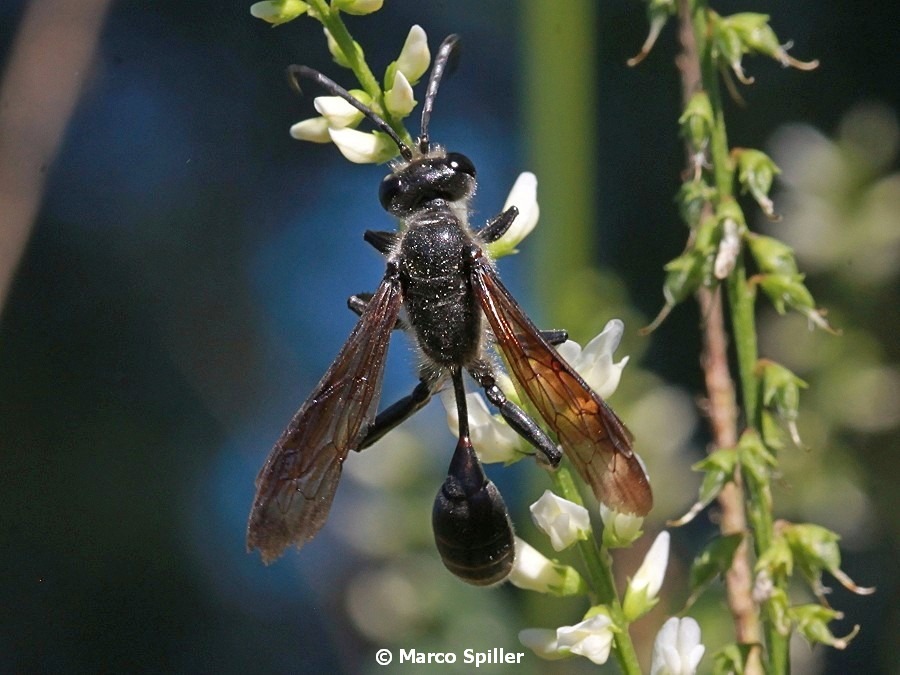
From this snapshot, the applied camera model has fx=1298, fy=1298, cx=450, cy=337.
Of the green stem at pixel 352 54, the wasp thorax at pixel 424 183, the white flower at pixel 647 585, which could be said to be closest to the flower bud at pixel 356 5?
the green stem at pixel 352 54

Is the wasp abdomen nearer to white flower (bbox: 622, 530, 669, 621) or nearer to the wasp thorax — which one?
white flower (bbox: 622, 530, 669, 621)

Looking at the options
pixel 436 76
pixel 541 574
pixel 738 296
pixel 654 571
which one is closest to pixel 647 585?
pixel 654 571

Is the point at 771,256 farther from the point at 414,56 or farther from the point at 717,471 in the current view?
the point at 414,56

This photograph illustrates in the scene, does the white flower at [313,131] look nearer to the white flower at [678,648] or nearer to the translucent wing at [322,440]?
the translucent wing at [322,440]

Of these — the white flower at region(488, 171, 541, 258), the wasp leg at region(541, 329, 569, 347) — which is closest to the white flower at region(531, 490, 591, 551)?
the wasp leg at region(541, 329, 569, 347)

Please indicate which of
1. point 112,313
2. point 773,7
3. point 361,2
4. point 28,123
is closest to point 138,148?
point 112,313

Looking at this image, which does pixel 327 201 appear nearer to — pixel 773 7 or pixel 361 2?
pixel 773 7

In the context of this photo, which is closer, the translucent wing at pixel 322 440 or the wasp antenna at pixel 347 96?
the translucent wing at pixel 322 440
